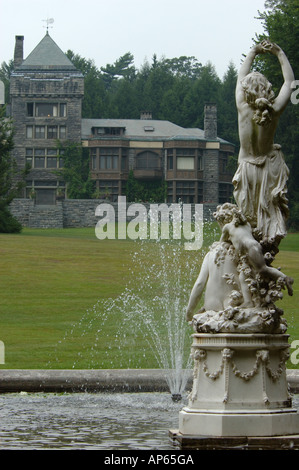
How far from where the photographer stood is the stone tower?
8838cm

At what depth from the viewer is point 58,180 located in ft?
286

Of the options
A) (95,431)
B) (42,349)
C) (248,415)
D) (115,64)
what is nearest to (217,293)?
(248,415)

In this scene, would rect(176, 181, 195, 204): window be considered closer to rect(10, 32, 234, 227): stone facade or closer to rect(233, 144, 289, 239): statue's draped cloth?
rect(10, 32, 234, 227): stone facade

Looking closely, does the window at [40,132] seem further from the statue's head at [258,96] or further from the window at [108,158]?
the statue's head at [258,96]

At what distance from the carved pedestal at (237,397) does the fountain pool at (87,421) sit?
1.42 ft

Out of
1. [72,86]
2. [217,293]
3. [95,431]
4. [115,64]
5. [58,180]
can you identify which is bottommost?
[95,431]

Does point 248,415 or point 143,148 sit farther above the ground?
point 143,148

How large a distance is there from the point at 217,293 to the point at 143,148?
268 ft

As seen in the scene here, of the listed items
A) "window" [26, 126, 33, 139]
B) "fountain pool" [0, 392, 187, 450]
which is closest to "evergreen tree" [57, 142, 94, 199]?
"window" [26, 126, 33, 139]

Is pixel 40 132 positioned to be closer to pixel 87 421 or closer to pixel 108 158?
pixel 108 158

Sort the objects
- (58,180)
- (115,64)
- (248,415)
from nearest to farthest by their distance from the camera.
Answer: (248,415), (58,180), (115,64)

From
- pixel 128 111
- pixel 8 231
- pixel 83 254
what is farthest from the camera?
pixel 128 111
